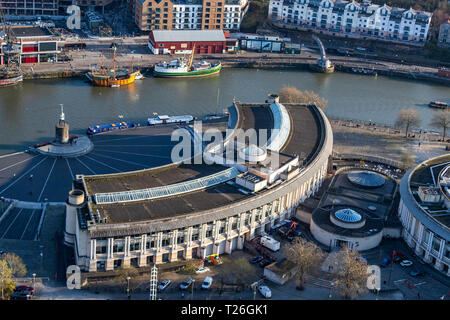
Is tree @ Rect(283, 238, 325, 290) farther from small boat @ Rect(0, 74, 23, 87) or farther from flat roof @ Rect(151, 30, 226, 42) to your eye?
flat roof @ Rect(151, 30, 226, 42)

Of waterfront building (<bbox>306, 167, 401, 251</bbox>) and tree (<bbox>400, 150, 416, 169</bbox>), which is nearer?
waterfront building (<bbox>306, 167, 401, 251</bbox>)

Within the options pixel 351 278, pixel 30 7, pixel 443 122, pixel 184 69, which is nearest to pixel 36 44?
pixel 184 69

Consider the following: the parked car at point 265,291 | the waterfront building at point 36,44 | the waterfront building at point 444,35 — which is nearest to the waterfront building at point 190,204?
the parked car at point 265,291

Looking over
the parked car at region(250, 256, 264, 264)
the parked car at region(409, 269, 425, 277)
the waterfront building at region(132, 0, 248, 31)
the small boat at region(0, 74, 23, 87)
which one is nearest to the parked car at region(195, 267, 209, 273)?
the parked car at region(250, 256, 264, 264)

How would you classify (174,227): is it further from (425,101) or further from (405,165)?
(425,101)

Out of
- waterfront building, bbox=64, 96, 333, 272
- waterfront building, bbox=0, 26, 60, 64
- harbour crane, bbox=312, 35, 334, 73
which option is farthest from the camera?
harbour crane, bbox=312, 35, 334, 73

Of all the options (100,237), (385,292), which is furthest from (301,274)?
(100,237)

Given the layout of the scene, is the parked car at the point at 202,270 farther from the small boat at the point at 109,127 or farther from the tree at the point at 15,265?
the small boat at the point at 109,127
